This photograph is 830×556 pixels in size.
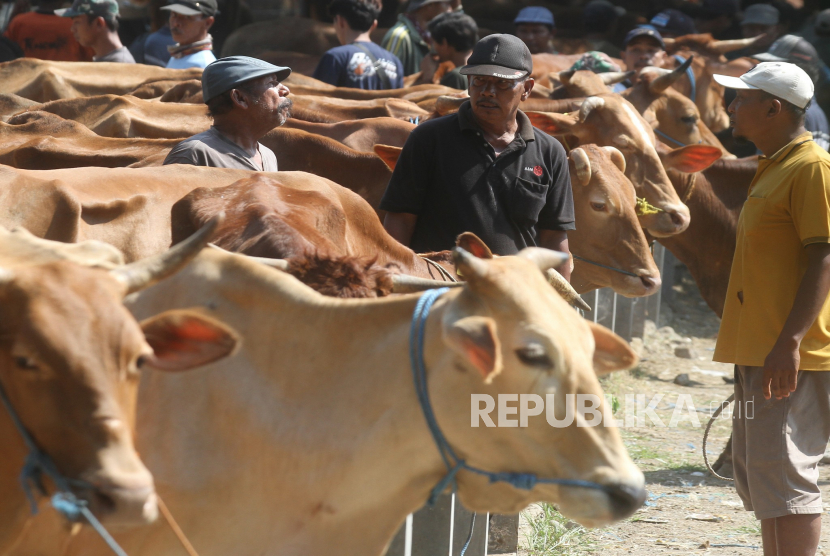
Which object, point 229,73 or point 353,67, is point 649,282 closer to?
point 229,73

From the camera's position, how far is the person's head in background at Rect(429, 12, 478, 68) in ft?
26.7

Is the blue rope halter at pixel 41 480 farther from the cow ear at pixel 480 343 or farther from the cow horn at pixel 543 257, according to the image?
the cow horn at pixel 543 257

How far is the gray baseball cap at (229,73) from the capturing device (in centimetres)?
437

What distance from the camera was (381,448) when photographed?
248cm

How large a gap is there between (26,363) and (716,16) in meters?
14.2

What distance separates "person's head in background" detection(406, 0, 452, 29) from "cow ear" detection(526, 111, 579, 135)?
12.3ft

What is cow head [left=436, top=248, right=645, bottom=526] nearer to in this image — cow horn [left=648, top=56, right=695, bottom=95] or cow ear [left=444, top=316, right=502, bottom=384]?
cow ear [left=444, top=316, right=502, bottom=384]

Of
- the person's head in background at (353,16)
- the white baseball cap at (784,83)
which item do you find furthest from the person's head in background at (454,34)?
the white baseball cap at (784,83)

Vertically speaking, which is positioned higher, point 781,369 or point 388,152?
point 388,152

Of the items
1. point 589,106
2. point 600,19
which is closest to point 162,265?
point 589,106

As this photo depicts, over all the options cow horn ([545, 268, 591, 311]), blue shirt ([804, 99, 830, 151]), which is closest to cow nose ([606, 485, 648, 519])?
cow horn ([545, 268, 591, 311])

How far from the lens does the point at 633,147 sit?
20.2ft

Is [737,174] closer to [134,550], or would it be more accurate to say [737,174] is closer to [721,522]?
[721,522]

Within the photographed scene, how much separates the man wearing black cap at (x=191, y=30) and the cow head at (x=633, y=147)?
2572 mm
